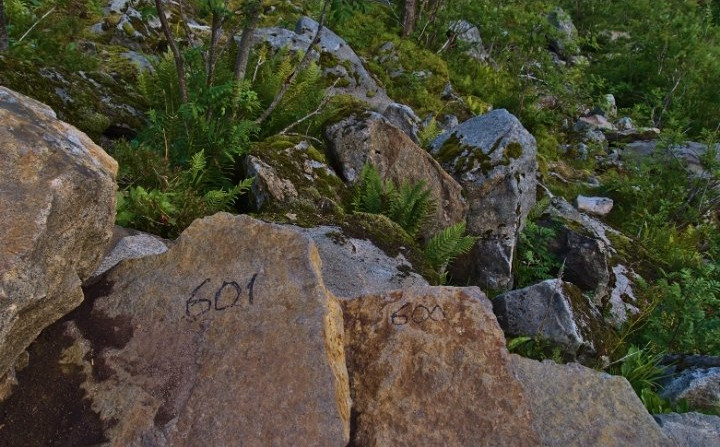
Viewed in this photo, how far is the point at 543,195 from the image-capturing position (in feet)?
26.2

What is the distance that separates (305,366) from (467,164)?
4564mm

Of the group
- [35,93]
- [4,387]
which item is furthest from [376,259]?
[35,93]

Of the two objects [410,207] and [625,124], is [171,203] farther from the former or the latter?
[625,124]

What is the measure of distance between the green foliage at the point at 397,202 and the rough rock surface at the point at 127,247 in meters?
2.34

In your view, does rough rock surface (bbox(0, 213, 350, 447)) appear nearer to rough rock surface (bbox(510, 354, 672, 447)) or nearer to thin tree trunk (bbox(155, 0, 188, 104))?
rough rock surface (bbox(510, 354, 672, 447))

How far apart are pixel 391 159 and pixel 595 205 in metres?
4.14

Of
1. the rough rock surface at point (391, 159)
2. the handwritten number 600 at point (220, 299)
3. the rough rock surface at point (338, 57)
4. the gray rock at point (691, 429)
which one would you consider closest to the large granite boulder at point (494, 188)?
the rough rock surface at point (391, 159)

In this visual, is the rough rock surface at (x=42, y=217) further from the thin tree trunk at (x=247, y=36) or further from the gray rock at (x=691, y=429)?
the gray rock at (x=691, y=429)

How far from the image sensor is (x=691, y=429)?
3420 millimetres

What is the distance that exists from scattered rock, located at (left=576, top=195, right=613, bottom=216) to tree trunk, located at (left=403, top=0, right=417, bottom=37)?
592 centimetres

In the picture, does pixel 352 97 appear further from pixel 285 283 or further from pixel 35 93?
pixel 285 283

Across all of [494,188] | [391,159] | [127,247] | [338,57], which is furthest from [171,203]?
[338,57]

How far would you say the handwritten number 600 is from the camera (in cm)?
283

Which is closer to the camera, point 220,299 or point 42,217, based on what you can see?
point 42,217
